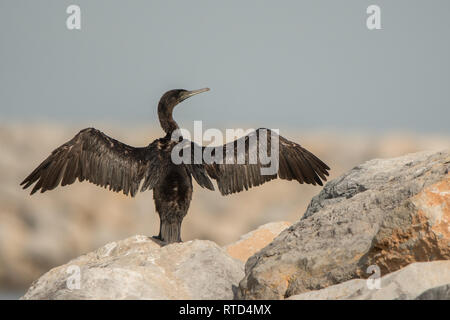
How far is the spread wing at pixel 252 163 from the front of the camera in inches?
332

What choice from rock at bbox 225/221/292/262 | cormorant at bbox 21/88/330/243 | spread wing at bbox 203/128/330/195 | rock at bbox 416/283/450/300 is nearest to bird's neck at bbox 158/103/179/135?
→ cormorant at bbox 21/88/330/243

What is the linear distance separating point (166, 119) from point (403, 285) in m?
4.21

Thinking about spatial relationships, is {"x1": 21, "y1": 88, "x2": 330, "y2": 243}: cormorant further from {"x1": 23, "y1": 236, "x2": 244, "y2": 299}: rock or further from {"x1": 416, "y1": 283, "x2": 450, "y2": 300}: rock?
{"x1": 416, "y1": 283, "x2": 450, "y2": 300}: rock

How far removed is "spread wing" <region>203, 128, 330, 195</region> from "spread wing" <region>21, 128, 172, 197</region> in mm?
664

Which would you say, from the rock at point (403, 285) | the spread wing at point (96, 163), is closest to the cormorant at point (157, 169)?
the spread wing at point (96, 163)

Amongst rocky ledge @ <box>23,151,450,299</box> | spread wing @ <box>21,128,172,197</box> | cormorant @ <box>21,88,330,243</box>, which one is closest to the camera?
rocky ledge @ <box>23,151,450,299</box>

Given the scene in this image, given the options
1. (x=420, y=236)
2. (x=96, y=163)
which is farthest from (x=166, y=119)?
(x=420, y=236)

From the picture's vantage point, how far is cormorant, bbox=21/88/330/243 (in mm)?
8141

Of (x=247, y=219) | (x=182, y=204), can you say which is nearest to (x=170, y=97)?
(x=182, y=204)

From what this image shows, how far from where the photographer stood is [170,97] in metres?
8.67

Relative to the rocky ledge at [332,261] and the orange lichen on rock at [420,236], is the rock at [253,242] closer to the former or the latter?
the rocky ledge at [332,261]

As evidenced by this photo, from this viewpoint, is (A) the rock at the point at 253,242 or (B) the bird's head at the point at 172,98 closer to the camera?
(A) the rock at the point at 253,242

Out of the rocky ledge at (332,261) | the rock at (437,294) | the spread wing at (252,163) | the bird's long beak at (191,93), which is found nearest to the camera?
the rock at (437,294)

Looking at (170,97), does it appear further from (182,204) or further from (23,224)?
(23,224)
